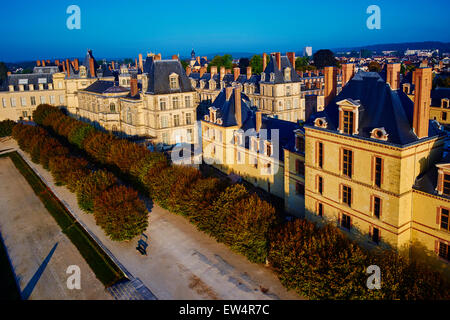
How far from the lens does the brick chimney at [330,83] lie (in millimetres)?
29609

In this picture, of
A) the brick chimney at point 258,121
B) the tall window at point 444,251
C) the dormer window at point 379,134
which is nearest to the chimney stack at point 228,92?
the brick chimney at point 258,121

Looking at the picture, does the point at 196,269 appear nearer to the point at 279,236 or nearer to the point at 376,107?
the point at 279,236

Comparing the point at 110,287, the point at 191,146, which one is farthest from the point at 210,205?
the point at 191,146

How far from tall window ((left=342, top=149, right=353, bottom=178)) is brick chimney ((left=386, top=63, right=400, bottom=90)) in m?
5.32

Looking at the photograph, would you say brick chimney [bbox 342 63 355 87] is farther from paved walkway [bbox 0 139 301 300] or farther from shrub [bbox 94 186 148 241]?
shrub [bbox 94 186 148 241]

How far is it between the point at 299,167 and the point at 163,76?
29635mm

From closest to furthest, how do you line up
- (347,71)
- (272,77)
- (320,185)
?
(347,71), (320,185), (272,77)

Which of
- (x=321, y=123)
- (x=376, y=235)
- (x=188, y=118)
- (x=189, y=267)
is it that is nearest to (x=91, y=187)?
(x=189, y=267)

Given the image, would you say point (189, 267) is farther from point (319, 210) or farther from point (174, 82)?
point (174, 82)

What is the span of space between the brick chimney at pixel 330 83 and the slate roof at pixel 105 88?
41648mm

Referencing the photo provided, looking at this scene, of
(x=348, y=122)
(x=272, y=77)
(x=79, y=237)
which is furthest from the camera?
(x=272, y=77)

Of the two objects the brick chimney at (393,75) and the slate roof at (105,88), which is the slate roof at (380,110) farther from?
the slate roof at (105,88)

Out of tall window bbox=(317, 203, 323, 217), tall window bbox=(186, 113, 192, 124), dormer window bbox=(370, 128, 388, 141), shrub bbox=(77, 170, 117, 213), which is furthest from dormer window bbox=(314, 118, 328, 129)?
tall window bbox=(186, 113, 192, 124)

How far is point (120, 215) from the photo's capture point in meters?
31.0
